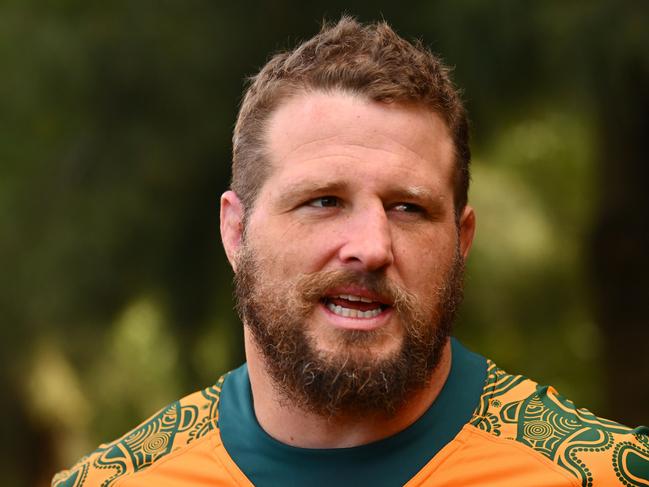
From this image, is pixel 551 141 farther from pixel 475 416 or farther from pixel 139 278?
pixel 475 416

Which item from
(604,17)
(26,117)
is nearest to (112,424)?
(26,117)

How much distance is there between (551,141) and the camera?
684cm

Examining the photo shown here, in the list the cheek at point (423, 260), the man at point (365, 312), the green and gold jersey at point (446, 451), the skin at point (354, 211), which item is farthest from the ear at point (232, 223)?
the cheek at point (423, 260)

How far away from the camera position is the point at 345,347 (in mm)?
2383

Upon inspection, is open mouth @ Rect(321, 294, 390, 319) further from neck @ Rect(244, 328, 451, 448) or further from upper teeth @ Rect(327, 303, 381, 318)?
neck @ Rect(244, 328, 451, 448)

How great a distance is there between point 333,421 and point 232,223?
0.61m

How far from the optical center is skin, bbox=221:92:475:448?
239cm

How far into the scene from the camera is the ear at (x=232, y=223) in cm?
275

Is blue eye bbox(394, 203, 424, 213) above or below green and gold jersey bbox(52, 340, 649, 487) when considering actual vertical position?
above

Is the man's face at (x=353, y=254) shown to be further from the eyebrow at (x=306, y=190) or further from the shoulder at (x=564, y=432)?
the shoulder at (x=564, y=432)

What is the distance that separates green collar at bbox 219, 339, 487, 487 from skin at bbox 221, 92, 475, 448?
35mm

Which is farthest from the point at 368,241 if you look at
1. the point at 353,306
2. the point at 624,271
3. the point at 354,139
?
the point at 624,271

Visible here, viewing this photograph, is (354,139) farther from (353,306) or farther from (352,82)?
(353,306)

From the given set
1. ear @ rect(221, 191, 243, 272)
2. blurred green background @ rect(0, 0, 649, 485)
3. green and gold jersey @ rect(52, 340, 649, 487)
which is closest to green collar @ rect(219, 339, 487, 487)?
green and gold jersey @ rect(52, 340, 649, 487)
